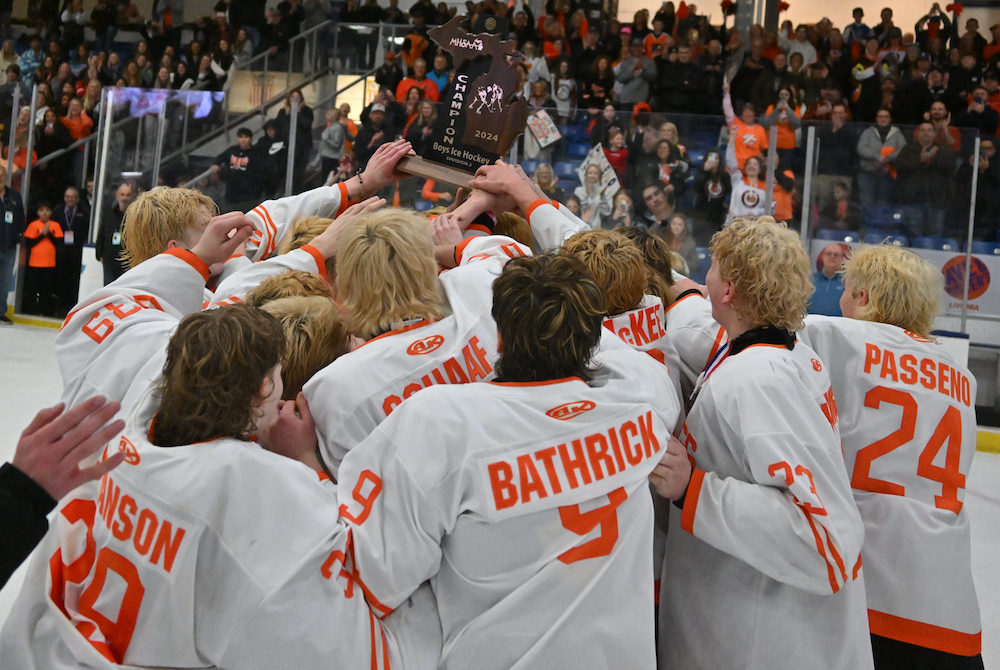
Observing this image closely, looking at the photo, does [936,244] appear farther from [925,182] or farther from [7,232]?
[7,232]

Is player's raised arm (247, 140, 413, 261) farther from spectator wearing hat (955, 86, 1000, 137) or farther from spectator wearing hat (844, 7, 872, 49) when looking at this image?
spectator wearing hat (844, 7, 872, 49)

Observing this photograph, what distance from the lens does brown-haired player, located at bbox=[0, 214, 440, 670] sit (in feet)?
5.14

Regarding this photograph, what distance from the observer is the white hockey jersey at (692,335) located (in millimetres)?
2619

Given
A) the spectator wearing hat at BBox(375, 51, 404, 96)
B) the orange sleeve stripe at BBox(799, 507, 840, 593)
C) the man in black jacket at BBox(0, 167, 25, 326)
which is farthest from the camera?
the spectator wearing hat at BBox(375, 51, 404, 96)

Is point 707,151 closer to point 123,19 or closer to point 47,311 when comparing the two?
point 47,311

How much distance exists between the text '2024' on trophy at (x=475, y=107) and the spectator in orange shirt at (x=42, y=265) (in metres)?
9.28

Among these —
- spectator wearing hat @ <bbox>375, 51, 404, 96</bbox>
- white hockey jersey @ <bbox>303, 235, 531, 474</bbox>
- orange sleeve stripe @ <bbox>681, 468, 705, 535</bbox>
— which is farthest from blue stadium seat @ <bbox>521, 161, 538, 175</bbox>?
orange sleeve stripe @ <bbox>681, 468, 705, 535</bbox>

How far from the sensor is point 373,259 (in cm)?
210

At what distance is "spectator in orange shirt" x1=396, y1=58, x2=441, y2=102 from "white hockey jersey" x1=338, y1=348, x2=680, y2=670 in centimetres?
859

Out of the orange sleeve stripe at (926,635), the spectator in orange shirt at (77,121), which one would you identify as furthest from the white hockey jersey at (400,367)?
the spectator in orange shirt at (77,121)

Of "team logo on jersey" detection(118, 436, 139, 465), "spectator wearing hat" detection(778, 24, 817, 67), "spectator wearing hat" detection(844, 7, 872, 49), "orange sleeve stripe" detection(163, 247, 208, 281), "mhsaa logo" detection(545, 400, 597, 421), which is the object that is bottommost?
"team logo on jersey" detection(118, 436, 139, 465)

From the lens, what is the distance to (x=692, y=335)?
8.64 feet

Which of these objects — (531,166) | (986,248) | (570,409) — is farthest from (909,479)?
(531,166)

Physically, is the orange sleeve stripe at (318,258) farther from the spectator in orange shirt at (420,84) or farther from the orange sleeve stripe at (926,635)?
the spectator in orange shirt at (420,84)
